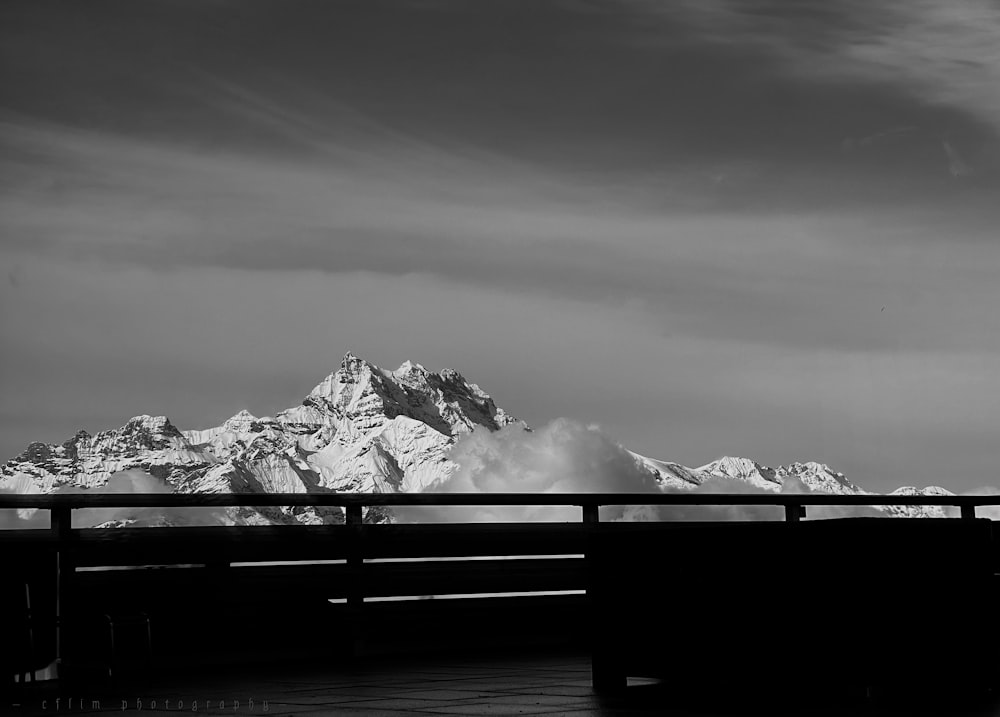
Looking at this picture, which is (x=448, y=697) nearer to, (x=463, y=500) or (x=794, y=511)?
(x=463, y=500)

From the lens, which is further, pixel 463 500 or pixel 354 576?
pixel 463 500

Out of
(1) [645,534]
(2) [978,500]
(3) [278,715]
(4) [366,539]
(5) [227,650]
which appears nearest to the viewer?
(3) [278,715]

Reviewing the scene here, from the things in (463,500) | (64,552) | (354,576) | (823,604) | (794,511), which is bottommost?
(823,604)

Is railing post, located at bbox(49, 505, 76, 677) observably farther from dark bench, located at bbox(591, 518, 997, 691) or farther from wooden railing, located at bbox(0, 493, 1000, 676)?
dark bench, located at bbox(591, 518, 997, 691)

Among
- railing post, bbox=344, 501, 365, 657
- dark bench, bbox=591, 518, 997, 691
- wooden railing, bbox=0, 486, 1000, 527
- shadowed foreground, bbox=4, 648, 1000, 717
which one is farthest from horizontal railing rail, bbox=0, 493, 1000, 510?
dark bench, bbox=591, 518, 997, 691

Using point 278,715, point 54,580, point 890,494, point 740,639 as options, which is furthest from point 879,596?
point 890,494

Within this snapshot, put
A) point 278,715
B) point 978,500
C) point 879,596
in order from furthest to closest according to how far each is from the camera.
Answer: point 978,500 < point 879,596 < point 278,715

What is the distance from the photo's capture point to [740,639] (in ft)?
21.0

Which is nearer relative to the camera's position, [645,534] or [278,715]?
[278,715]

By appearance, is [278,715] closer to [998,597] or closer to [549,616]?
[998,597]

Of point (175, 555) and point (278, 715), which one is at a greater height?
point (175, 555)

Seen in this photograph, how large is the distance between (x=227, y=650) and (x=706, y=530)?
422 centimetres

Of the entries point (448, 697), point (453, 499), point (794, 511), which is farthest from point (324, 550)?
point (794, 511)

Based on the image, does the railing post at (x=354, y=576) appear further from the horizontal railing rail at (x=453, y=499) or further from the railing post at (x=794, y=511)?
the railing post at (x=794, y=511)
